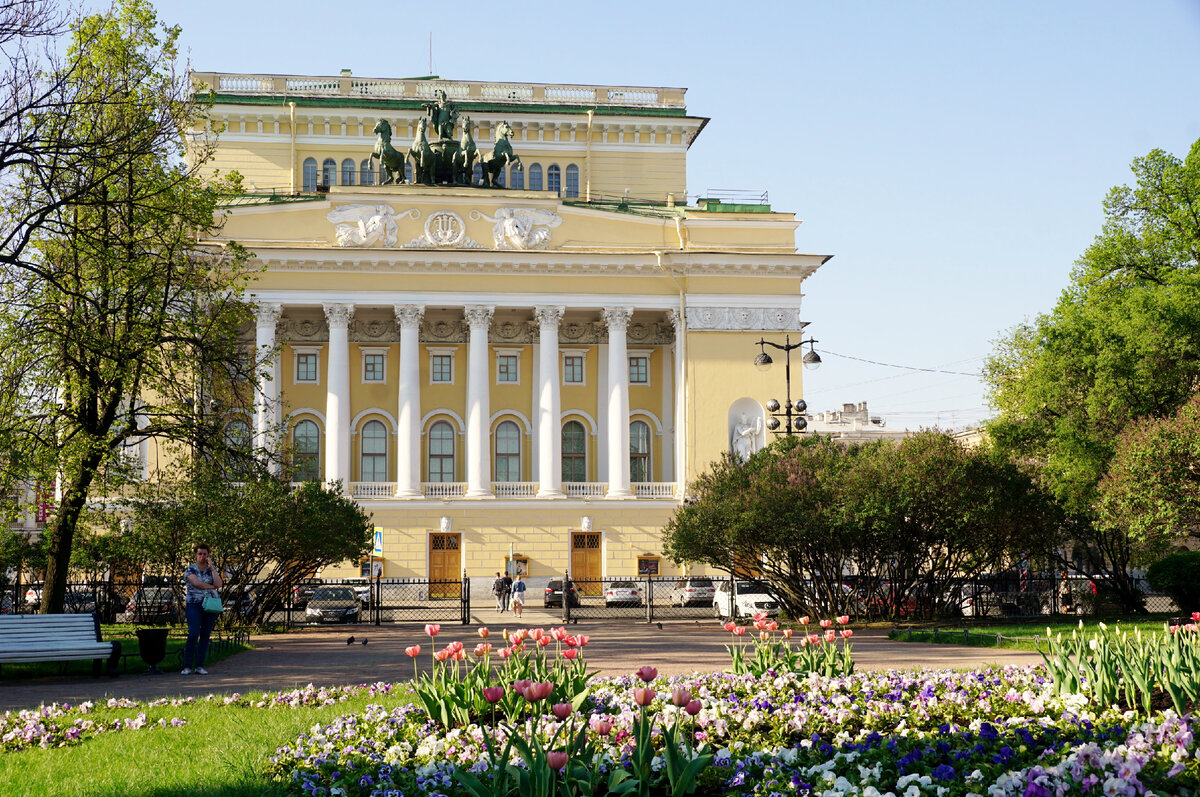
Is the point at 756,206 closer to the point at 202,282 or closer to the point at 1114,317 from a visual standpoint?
the point at 1114,317

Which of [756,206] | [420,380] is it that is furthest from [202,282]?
[756,206]

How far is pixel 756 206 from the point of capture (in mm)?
51125

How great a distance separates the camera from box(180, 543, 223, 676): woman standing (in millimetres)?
16219

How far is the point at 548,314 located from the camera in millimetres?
49188

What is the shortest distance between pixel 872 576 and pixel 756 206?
2507 cm

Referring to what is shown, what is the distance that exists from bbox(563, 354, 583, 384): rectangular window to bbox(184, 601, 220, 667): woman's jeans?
36.4 m

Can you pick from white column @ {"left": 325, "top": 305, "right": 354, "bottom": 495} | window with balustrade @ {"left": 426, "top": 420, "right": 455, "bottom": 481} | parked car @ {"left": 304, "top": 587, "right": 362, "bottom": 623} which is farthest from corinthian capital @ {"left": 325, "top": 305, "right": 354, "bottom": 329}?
parked car @ {"left": 304, "top": 587, "right": 362, "bottom": 623}

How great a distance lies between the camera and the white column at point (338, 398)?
47.7m

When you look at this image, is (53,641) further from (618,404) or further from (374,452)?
(374,452)

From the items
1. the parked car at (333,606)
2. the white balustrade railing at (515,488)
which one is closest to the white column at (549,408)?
the white balustrade railing at (515,488)

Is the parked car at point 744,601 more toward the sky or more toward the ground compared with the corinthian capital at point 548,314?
more toward the ground

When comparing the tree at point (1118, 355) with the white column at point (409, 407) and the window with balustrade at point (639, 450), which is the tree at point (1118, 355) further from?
the white column at point (409, 407)

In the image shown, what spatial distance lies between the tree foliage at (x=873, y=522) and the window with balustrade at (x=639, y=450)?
21408 mm

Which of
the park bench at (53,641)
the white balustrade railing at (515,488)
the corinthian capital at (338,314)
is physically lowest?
the park bench at (53,641)
